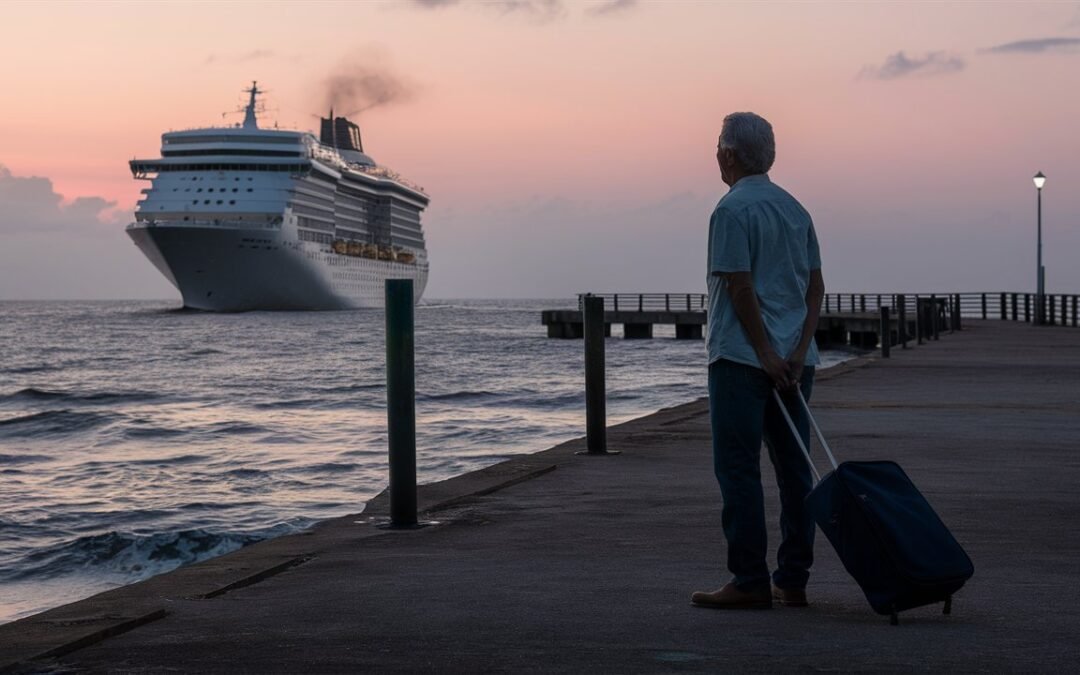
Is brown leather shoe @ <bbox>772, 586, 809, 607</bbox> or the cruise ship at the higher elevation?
the cruise ship

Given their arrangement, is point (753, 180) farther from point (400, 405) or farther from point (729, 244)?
point (400, 405)

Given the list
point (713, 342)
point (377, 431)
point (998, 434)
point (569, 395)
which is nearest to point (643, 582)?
point (713, 342)

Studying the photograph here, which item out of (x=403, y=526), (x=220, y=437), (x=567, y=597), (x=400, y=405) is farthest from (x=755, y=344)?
(x=220, y=437)

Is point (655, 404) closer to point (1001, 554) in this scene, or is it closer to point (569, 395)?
point (569, 395)

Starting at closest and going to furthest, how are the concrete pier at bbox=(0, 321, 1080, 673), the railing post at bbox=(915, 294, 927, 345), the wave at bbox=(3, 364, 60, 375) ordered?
the concrete pier at bbox=(0, 321, 1080, 673) < the railing post at bbox=(915, 294, 927, 345) < the wave at bbox=(3, 364, 60, 375)

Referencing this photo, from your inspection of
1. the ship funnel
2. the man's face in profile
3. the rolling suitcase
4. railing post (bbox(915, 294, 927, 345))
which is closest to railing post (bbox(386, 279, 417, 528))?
Answer: the man's face in profile

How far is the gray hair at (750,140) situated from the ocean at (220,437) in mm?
5387

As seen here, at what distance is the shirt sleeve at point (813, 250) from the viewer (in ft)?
15.6

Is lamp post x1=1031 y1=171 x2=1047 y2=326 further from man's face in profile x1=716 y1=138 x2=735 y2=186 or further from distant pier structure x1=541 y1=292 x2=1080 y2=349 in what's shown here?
man's face in profile x1=716 y1=138 x2=735 y2=186

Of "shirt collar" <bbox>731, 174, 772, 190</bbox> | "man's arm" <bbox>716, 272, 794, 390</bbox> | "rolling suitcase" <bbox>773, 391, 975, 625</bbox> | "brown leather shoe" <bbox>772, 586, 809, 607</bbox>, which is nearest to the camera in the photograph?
"rolling suitcase" <bbox>773, 391, 975, 625</bbox>

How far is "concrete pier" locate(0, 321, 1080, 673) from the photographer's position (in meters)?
4.07

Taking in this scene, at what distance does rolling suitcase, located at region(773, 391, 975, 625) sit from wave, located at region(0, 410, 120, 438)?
18069 mm

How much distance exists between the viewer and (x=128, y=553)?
389 inches

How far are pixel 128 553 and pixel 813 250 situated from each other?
6.55 meters
